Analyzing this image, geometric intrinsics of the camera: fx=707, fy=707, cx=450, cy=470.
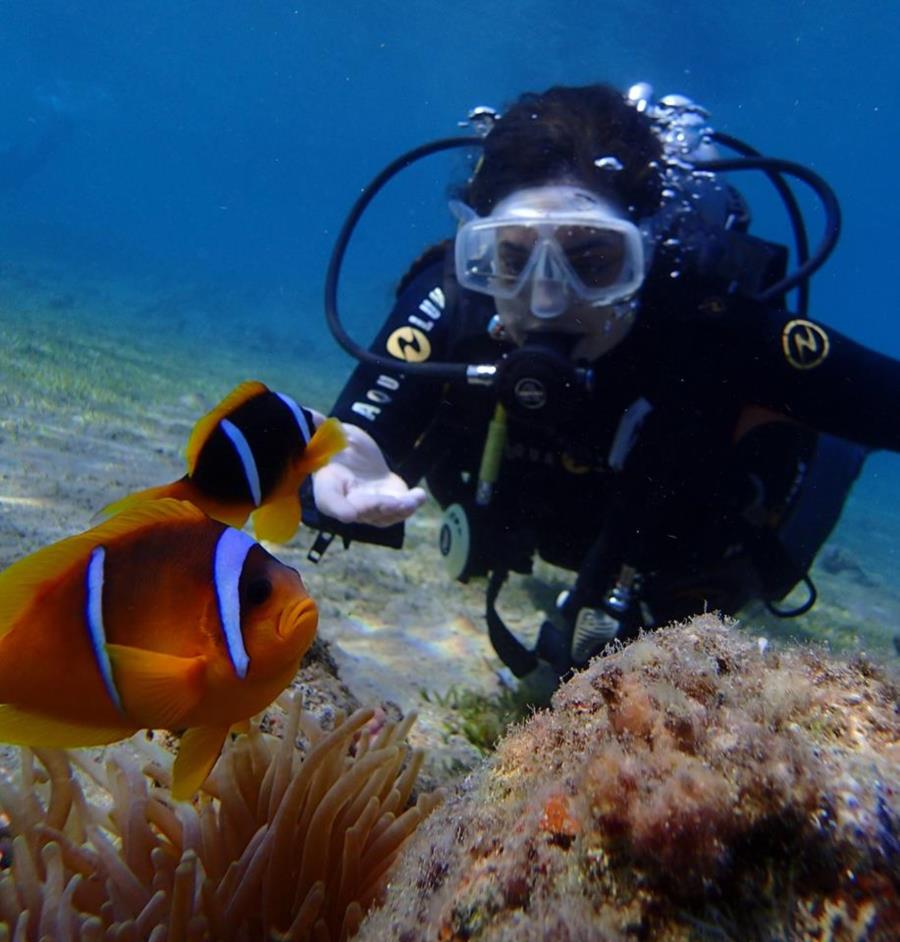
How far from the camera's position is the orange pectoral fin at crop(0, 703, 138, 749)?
3.80ft

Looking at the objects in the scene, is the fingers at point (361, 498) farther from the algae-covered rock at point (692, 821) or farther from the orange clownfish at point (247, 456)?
the algae-covered rock at point (692, 821)

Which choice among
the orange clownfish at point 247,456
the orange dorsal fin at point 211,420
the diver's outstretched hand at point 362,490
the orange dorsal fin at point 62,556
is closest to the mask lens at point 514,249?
the diver's outstretched hand at point 362,490

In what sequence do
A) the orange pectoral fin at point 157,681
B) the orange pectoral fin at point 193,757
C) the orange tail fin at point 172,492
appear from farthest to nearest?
1. the orange tail fin at point 172,492
2. the orange pectoral fin at point 193,757
3. the orange pectoral fin at point 157,681

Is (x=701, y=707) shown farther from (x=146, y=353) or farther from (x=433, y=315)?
(x=146, y=353)

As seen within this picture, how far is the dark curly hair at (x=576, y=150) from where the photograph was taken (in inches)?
138

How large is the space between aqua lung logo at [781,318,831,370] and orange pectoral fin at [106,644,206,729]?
321cm

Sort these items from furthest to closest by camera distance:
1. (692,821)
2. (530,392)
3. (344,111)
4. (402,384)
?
(344,111), (402,384), (530,392), (692,821)

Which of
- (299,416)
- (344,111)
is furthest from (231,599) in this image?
(344,111)

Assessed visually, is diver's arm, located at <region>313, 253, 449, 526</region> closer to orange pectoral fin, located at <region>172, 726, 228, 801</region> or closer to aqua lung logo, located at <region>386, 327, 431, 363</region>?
aqua lung logo, located at <region>386, 327, 431, 363</region>

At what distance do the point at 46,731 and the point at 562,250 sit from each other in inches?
115

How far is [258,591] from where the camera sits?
1.13 metres

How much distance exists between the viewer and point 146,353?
13336 mm

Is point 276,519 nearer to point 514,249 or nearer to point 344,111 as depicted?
point 514,249

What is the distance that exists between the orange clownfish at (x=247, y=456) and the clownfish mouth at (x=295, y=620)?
44 cm
